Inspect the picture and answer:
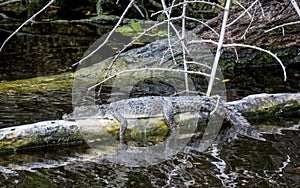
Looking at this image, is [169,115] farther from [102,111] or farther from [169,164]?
[169,164]

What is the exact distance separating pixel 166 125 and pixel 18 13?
10186 mm

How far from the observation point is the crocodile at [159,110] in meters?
6.13

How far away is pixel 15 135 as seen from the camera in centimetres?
547

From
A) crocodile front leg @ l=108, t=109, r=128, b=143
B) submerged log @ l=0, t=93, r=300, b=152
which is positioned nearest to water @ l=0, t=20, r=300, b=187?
submerged log @ l=0, t=93, r=300, b=152

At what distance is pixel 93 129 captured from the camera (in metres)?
5.86

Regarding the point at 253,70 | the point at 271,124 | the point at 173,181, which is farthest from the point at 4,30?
the point at 173,181

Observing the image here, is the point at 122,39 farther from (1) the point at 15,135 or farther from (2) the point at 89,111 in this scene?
(1) the point at 15,135

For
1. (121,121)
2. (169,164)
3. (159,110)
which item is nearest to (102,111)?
(121,121)

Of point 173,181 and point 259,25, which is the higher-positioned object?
point 259,25

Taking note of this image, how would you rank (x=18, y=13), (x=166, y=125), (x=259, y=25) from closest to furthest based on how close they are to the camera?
(x=166, y=125), (x=259, y=25), (x=18, y=13)

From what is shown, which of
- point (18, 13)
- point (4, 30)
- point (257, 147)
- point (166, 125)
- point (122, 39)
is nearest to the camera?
point (257, 147)

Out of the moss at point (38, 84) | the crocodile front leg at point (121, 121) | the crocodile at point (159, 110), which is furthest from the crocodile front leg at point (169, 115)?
the moss at point (38, 84)

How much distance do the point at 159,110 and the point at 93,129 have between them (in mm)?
916

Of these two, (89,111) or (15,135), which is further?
(89,111)
